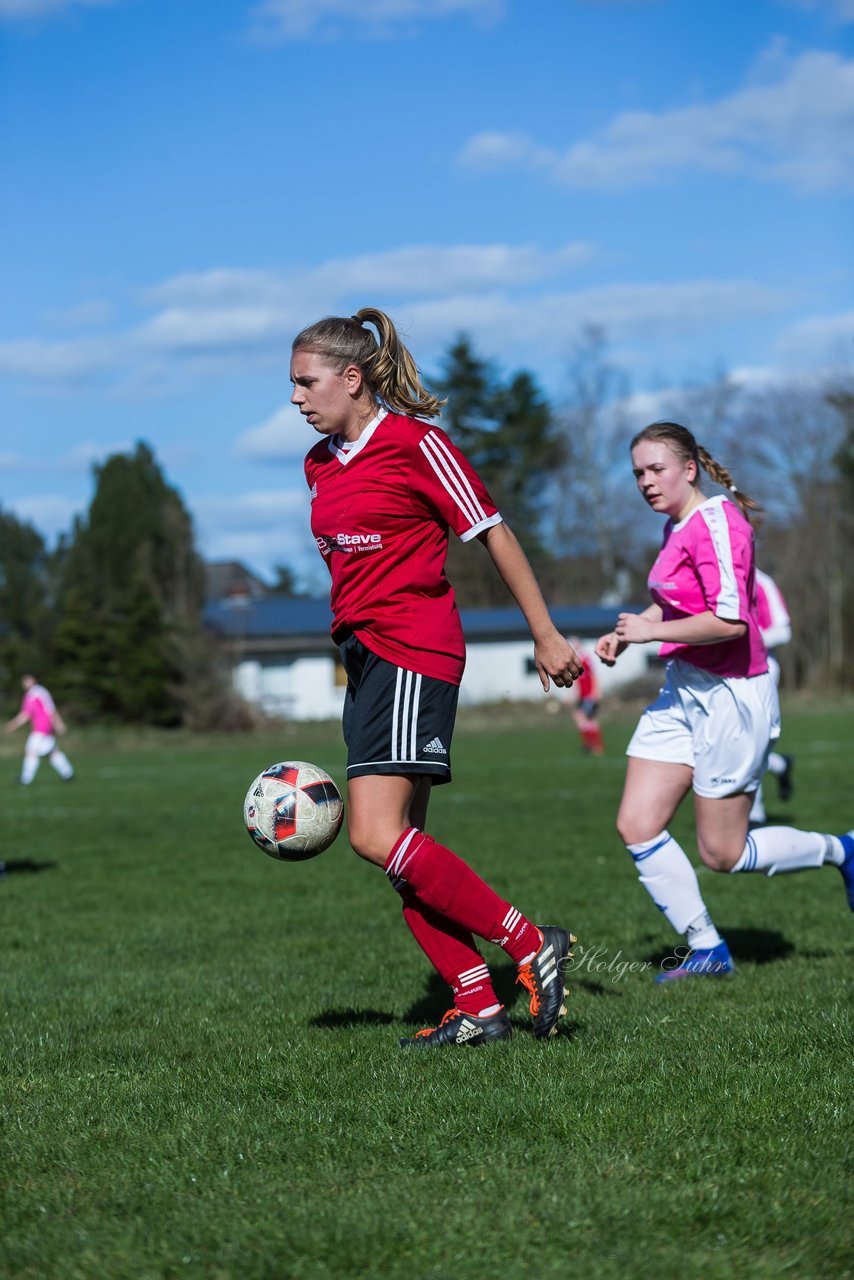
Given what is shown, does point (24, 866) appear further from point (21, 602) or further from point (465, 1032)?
point (21, 602)

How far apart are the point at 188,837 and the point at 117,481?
41279 mm

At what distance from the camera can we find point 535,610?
177 inches

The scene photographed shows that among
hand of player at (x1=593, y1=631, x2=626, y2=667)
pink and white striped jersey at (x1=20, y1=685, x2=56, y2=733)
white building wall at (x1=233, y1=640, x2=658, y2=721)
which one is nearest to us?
hand of player at (x1=593, y1=631, x2=626, y2=667)

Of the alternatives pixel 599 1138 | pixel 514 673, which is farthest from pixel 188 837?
pixel 514 673

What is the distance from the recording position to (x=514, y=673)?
58219 millimetres

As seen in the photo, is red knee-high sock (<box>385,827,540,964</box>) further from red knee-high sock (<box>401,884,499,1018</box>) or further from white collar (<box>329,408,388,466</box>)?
white collar (<box>329,408,388,466</box>)

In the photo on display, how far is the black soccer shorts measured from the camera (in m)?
4.54

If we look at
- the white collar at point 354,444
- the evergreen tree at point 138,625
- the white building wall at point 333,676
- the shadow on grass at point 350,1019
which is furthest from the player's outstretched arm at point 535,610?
the white building wall at point 333,676

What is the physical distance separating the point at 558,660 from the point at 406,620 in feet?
1.69

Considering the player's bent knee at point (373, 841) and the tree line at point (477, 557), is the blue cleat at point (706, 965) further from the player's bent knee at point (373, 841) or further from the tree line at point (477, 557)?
the tree line at point (477, 557)

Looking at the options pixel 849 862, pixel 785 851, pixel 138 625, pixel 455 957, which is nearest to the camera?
pixel 455 957

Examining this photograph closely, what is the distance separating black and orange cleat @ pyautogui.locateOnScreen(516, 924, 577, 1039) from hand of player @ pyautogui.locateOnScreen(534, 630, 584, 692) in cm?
88

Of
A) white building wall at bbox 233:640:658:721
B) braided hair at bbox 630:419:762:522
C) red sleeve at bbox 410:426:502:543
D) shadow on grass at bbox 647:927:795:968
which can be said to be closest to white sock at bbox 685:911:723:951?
shadow on grass at bbox 647:927:795:968

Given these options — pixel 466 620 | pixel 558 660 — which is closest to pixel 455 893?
pixel 558 660
